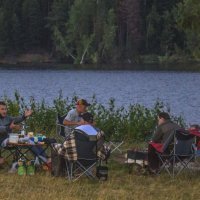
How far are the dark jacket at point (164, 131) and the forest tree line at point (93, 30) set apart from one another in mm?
60595

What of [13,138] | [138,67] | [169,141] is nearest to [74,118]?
[13,138]

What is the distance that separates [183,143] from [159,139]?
1.37 feet

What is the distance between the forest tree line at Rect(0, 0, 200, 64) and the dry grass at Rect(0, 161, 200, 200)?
61.2 meters

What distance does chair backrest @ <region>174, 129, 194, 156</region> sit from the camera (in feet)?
29.4

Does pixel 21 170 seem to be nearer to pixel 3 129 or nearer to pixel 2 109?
pixel 3 129

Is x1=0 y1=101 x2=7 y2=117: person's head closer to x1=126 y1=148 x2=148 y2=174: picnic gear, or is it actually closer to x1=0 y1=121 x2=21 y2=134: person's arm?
x1=0 y1=121 x2=21 y2=134: person's arm

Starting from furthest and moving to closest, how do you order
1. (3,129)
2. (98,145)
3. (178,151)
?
(3,129), (178,151), (98,145)

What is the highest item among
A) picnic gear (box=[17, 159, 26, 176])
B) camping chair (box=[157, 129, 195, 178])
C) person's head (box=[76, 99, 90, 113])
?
person's head (box=[76, 99, 90, 113])

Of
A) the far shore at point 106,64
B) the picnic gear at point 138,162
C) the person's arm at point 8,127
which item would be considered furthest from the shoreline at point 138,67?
the person's arm at point 8,127

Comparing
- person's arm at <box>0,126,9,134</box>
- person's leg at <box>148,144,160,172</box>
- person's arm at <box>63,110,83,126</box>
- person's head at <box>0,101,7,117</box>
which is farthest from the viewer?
person's arm at <box>63,110,83,126</box>

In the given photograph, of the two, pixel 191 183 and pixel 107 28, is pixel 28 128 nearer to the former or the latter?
pixel 191 183

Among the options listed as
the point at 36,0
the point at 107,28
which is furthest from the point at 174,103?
the point at 36,0

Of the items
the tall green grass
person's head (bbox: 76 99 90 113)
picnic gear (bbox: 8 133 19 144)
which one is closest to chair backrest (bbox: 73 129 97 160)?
picnic gear (bbox: 8 133 19 144)

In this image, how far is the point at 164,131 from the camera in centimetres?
921
